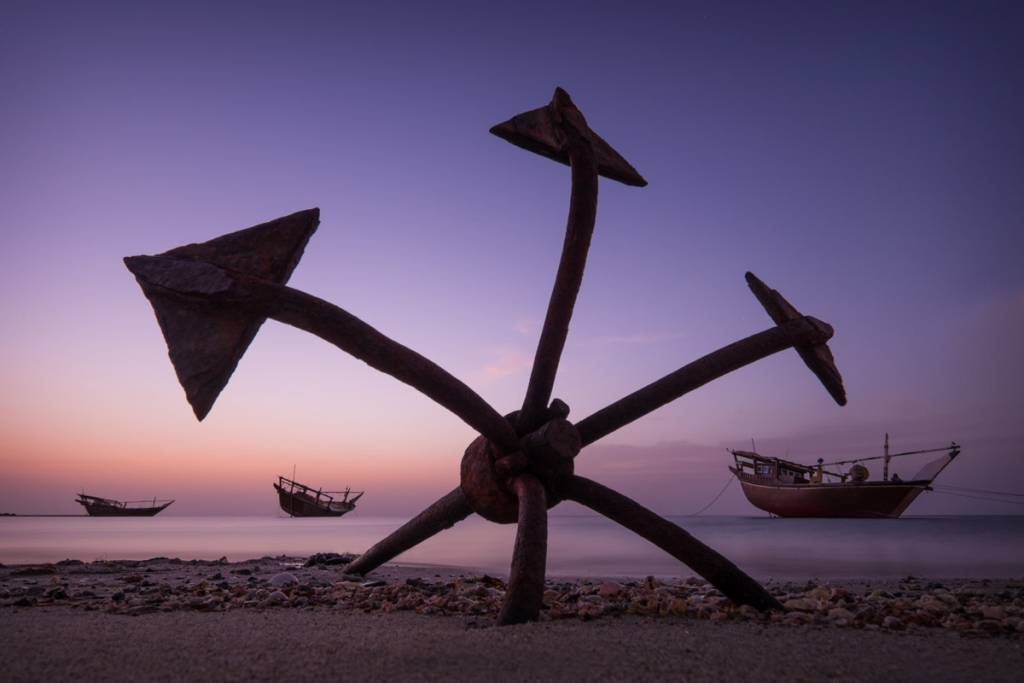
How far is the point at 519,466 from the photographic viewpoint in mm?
3205

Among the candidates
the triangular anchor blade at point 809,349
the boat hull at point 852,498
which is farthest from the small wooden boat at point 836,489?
the triangular anchor blade at point 809,349

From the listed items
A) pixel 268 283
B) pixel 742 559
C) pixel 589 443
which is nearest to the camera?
pixel 268 283

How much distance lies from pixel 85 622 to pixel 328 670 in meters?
1.91

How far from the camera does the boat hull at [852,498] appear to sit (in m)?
33.0

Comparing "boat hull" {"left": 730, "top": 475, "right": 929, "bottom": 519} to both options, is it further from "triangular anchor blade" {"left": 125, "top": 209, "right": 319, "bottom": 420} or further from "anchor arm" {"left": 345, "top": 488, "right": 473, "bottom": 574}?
"triangular anchor blade" {"left": 125, "top": 209, "right": 319, "bottom": 420}

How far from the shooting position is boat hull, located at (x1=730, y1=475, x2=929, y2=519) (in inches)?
1300

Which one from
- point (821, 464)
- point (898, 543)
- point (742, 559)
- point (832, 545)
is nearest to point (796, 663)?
point (742, 559)

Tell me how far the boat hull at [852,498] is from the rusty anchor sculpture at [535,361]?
34658 millimetres

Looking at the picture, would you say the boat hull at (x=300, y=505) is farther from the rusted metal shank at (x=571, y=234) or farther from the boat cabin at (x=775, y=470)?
the rusted metal shank at (x=571, y=234)

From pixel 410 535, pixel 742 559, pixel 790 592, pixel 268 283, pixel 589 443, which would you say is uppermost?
pixel 268 283

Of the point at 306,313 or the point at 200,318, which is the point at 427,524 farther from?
the point at 200,318

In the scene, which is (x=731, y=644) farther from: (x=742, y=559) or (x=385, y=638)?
(x=742, y=559)

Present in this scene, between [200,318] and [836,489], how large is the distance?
37823 millimetres

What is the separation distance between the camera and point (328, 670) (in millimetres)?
2141
